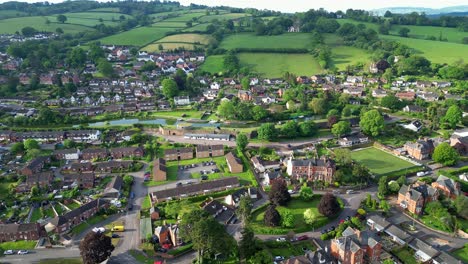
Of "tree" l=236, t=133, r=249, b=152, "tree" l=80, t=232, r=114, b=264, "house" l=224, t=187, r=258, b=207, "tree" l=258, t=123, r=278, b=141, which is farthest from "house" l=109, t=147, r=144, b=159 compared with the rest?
"tree" l=80, t=232, r=114, b=264

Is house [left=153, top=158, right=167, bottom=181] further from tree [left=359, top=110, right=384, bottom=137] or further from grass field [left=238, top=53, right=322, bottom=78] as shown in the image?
grass field [left=238, top=53, right=322, bottom=78]

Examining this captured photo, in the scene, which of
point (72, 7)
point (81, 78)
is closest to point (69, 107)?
point (81, 78)

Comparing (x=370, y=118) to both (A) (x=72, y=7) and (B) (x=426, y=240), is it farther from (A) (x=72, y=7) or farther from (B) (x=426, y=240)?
(A) (x=72, y=7)

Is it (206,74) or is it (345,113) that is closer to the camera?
(345,113)

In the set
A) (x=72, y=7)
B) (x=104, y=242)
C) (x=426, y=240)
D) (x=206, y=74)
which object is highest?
(x=72, y=7)

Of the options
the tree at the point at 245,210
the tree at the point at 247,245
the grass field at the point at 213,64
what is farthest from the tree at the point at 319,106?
the tree at the point at 247,245

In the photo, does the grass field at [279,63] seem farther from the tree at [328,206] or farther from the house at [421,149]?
the tree at [328,206]
